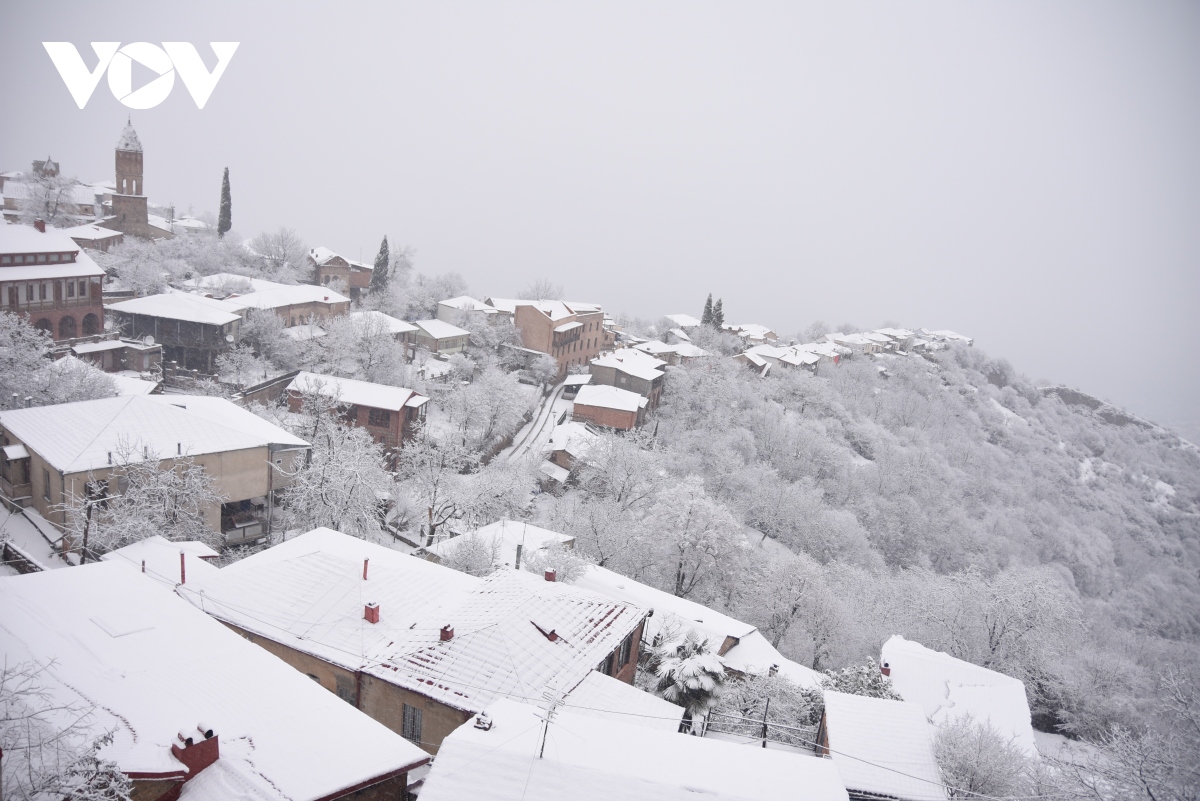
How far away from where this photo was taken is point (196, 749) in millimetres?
7012

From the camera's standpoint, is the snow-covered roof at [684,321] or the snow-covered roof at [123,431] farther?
the snow-covered roof at [684,321]

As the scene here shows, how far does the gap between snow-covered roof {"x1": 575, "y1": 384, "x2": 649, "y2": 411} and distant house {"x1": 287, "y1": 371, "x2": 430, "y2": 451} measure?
1371 cm

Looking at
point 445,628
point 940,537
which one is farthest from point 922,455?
point 445,628

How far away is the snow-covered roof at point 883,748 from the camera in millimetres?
12805

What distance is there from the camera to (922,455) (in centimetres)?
5550

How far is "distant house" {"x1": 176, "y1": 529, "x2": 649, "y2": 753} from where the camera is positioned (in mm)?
13117

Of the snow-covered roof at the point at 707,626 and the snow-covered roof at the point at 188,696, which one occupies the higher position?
the snow-covered roof at the point at 188,696

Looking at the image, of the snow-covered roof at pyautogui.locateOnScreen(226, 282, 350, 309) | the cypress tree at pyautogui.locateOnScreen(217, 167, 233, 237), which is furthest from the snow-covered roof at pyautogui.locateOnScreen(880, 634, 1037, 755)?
the cypress tree at pyautogui.locateOnScreen(217, 167, 233, 237)

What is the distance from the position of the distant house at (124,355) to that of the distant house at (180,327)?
1.11 metres

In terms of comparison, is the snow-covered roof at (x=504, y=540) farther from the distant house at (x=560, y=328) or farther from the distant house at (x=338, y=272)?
the distant house at (x=338, y=272)

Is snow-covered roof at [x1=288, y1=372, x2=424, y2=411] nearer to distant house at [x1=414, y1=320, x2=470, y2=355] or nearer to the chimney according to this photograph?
distant house at [x1=414, y1=320, x2=470, y2=355]

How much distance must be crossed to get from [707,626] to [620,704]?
9.08 meters

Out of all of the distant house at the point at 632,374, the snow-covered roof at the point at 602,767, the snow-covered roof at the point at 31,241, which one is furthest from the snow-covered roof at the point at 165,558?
the distant house at the point at 632,374

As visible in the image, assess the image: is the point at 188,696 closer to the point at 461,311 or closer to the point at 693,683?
the point at 693,683
